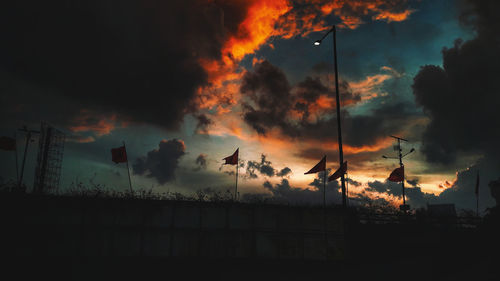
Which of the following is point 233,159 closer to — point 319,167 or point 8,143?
point 319,167

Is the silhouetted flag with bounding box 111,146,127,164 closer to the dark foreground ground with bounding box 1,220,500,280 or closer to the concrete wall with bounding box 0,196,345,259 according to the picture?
the concrete wall with bounding box 0,196,345,259

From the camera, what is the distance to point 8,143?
2661cm

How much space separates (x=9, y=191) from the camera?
59.4 ft

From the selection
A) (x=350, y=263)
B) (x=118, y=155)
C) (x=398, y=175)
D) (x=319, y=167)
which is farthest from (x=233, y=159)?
(x=398, y=175)

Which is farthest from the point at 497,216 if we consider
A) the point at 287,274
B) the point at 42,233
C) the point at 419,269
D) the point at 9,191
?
the point at 9,191

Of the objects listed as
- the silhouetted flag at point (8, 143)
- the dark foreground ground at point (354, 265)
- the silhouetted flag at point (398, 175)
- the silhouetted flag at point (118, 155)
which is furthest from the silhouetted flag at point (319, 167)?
the silhouetted flag at point (8, 143)

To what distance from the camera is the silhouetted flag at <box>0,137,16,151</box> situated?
86.6ft

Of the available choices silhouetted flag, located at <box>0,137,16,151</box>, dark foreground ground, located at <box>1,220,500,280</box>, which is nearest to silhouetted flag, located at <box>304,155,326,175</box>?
dark foreground ground, located at <box>1,220,500,280</box>

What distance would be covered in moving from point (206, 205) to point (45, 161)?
44.7m

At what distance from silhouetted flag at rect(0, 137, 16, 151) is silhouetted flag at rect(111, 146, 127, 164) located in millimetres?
9897

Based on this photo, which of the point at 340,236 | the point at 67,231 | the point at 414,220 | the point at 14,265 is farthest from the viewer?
the point at 414,220

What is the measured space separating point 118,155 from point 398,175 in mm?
26847

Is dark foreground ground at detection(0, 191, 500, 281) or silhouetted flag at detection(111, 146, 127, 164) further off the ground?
silhouetted flag at detection(111, 146, 127, 164)

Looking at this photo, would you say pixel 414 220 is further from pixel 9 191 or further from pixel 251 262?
pixel 9 191
